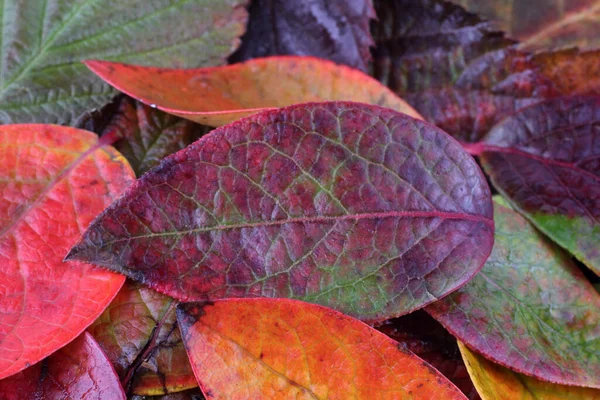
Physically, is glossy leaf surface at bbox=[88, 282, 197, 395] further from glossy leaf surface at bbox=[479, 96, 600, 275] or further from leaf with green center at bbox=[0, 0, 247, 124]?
glossy leaf surface at bbox=[479, 96, 600, 275]

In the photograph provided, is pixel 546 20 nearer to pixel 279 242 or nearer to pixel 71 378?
pixel 279 242

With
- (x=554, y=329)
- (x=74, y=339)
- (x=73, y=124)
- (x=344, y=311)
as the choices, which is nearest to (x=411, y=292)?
(x=344, y=311)

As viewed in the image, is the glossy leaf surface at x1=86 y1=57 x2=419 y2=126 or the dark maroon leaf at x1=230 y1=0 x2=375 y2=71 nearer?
the glossy leaf surface at x1=86 y1=57 x2=419 y2=126

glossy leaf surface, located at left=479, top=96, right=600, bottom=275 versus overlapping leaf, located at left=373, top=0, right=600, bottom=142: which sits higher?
overlapping leaf, located at left=373, top=0, right=600, bottom=142

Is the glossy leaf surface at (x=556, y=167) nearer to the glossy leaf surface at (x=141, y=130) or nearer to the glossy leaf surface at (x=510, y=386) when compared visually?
the glossy leaf surface at (x=510, y=386)

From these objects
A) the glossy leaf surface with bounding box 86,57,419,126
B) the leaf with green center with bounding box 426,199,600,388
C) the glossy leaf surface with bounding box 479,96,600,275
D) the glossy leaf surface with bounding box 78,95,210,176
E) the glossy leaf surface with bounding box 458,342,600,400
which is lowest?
the glossy leaf surface with bounding box 458,342,600,400

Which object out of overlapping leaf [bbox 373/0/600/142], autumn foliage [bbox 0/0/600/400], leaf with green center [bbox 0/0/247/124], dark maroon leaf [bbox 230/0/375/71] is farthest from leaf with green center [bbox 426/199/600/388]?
leaf with green center [bbox 0/0/247/124]
